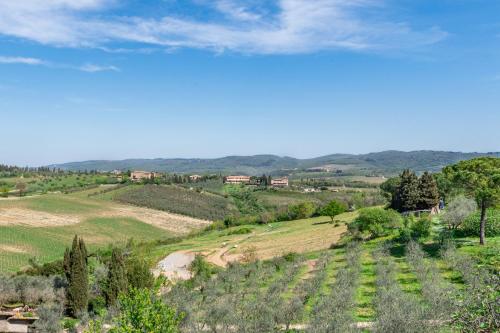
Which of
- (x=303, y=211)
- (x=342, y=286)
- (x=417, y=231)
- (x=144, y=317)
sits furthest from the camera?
(x=303, y=211)

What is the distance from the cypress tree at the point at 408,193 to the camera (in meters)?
78.3

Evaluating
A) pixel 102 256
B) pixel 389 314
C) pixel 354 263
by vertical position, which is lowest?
pixel 102 256

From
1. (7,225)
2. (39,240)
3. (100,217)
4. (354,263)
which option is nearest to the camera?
(354,263)

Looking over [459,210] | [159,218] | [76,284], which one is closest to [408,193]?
[459,210]

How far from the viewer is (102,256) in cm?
8556

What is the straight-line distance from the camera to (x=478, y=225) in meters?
55.5

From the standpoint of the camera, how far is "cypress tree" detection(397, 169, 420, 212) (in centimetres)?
7831

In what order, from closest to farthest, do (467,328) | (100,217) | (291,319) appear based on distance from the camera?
(467,328), (291,319), (100,217)

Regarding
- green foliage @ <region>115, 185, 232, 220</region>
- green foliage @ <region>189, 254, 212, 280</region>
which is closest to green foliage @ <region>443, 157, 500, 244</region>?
green foliage @ <region>189, 254, 212, 280</region>

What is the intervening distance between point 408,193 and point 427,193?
3172mm

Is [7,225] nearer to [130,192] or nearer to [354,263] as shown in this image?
[130,192]

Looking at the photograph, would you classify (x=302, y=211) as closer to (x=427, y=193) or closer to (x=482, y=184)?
(x=427, y=193)

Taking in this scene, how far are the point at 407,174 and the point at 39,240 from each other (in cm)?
7428

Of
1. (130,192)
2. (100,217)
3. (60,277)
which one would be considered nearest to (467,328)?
(60,277)
